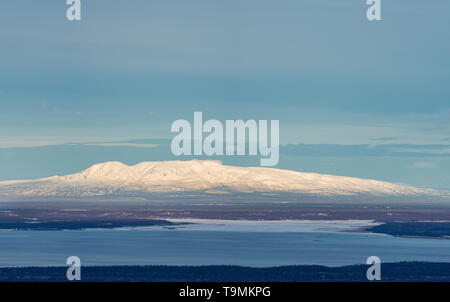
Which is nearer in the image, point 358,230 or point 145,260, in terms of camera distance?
point 145,260

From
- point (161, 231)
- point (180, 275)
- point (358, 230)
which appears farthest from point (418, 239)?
point (180, 275)

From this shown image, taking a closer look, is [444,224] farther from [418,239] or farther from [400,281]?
[400,281]

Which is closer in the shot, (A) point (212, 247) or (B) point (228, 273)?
(B) point (228, 273)

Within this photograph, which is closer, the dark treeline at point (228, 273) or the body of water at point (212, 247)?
the dark treeline at point (228, 273)

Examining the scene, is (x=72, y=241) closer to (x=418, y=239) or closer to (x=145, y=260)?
(x=145, y=260)

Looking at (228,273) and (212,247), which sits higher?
(212,247)

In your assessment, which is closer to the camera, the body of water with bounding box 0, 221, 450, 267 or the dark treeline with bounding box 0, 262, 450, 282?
the dark treeline with bounding box 0, 262, 450, 282
